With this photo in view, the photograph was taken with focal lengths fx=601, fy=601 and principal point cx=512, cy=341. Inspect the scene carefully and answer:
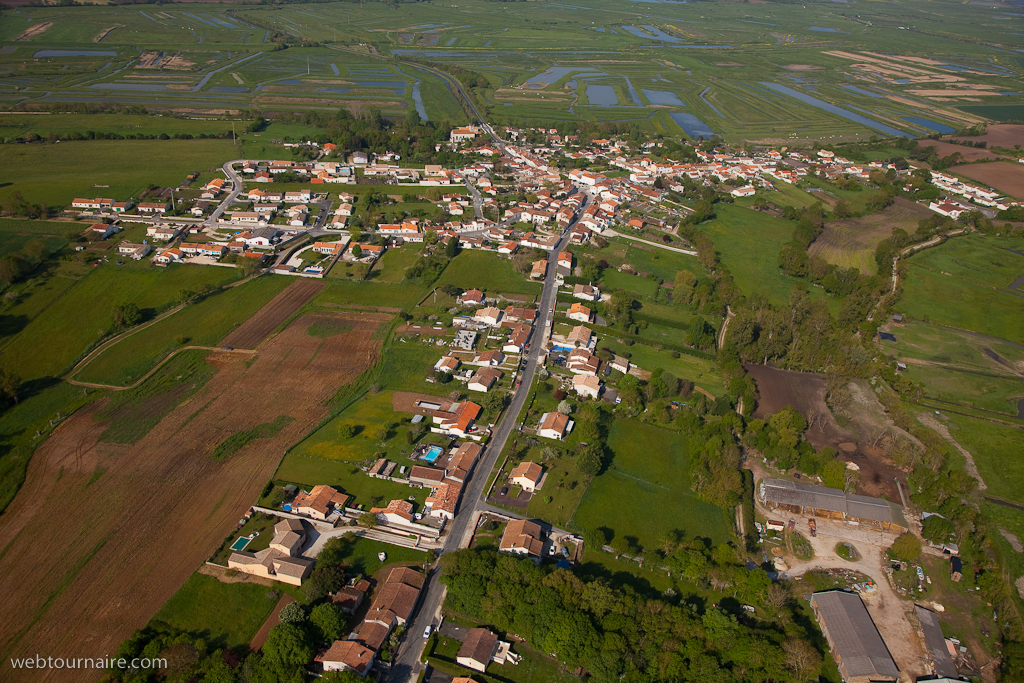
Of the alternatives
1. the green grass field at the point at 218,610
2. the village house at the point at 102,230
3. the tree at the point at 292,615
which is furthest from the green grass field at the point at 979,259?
the village house at the point at 102,230

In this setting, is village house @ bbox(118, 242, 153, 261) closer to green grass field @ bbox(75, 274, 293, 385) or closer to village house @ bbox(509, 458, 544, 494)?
green grass field @ bbox(75, 274, 293, 385)

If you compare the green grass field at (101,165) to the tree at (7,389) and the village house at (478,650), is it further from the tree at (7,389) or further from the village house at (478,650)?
the village house at (478,650)

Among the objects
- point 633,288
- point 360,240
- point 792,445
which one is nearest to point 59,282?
point 360,240

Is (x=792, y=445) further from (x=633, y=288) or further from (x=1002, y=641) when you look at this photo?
(x=633, y=288)

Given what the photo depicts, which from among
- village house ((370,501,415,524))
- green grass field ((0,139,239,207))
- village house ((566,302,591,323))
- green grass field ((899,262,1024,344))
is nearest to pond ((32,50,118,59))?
green grass field ((0,139,239,207))

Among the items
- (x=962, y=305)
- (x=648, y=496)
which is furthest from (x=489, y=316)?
(x=962, y=305)

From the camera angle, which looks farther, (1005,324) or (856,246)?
(856,246)

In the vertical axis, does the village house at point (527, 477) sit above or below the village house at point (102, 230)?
below
